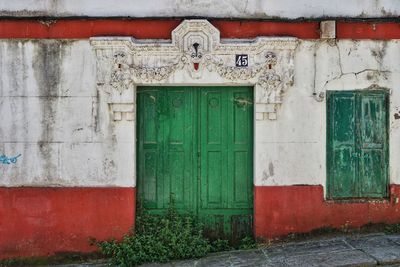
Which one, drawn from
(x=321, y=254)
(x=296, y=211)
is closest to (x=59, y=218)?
(x=296, y=211)

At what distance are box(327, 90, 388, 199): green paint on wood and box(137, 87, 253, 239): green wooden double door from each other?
4.08ft

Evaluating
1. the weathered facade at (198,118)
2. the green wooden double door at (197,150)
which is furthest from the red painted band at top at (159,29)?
the green wooden double door at (197,150)

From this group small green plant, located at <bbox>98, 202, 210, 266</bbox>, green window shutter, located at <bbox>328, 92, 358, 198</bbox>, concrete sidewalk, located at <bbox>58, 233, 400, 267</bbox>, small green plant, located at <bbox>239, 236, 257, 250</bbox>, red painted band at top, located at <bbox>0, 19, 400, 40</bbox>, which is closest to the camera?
concrete sidewalk, located at <bbox>58, 233, 400, 267</bbox>

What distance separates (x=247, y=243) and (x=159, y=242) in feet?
4.36

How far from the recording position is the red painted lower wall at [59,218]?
23.6 feet

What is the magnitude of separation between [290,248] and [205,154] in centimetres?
184

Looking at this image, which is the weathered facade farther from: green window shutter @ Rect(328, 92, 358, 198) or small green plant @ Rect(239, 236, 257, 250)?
small green plant @ Rect(239, 236, 257, 250)

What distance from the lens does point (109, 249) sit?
23.4 ft

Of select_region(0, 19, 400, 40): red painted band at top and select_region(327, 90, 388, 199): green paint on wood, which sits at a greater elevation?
select_region(0, 19, 400, 40): red painted band at top

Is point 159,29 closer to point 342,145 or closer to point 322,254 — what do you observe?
point 342,145

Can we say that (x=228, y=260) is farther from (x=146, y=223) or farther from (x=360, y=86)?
(x=360, y=86)

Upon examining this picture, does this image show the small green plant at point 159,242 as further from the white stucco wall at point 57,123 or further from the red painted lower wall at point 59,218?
the white stucco wall at point 57,123

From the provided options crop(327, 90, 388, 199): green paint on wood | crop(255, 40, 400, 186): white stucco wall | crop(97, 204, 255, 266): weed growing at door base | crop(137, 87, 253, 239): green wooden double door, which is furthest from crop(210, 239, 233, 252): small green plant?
crop(327, 90, 388, 199): green paint on wood

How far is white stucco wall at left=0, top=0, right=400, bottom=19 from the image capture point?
7195mm
